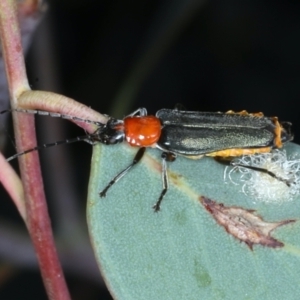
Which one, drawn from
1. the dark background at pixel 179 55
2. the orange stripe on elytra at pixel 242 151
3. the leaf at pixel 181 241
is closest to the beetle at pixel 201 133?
the orange stripe on elytra at pixel 242 151

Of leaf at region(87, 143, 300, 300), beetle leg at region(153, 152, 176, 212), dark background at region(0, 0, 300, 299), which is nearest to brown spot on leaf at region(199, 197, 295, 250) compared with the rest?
leaf at region(87, 143, 300, 300)

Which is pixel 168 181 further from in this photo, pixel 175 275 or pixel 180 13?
pixel 180 13

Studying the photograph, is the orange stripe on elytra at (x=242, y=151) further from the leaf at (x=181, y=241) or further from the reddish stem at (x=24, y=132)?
the reddish stem at (x=24, y=132)

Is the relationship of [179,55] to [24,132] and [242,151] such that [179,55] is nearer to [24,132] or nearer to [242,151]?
[242,151]

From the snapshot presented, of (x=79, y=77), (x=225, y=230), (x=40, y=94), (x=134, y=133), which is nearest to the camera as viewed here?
(x=40, y=94)

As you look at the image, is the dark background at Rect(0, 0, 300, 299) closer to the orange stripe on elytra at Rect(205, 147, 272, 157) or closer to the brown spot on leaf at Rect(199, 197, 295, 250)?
the orange stripe on elytra at Rect(205, 147, 272, 157)

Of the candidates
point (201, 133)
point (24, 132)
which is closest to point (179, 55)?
point (201, 133)

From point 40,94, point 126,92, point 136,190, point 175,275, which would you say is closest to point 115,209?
point 136,190
